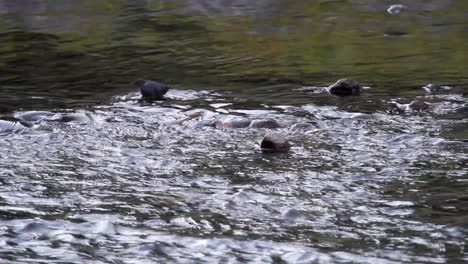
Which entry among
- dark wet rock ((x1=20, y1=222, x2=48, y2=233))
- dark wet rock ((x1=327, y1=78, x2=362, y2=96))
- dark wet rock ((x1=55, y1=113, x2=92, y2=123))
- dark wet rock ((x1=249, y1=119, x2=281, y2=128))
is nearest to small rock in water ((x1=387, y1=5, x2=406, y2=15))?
dark wet rock ((x1=327, y1=78, x2=362, y2=96))

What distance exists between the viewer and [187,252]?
3629 millimetres

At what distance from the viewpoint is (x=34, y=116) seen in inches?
254

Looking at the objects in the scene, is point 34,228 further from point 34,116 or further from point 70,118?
point 34,116

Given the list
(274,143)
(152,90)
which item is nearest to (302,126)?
(274,143)

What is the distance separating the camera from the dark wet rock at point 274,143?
5320 millimetres

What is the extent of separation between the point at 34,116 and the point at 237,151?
1.83m

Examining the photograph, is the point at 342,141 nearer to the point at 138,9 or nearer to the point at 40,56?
the point at 40,56

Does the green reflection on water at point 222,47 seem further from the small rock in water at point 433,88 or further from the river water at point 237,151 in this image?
the small rock in water at point 433,88

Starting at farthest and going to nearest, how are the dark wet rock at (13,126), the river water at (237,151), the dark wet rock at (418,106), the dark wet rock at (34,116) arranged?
the dark wet rock at (34,116), the dark wet rock at (418,106), the dark wet rock at (13,126), the river water at (237,151)

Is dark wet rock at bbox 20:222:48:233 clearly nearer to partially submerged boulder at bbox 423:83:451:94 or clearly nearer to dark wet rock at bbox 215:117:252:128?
dark wet rock at bbox 215:117:252:128

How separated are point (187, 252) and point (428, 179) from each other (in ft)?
4.97

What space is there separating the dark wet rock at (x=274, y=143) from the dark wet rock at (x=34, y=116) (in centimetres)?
188

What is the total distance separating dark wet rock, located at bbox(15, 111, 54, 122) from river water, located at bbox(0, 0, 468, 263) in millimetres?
109

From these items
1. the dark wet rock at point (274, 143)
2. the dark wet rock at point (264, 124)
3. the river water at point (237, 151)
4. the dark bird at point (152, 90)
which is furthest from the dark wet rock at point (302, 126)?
the dark bird at point (152, 90)
